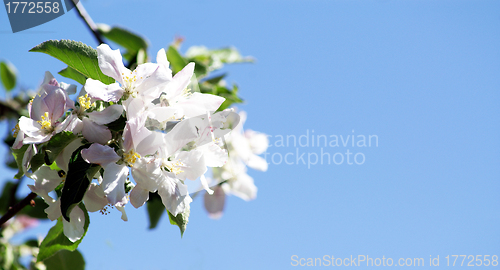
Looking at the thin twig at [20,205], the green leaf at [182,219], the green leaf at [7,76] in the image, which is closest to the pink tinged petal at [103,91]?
the green leaf at [182,219]

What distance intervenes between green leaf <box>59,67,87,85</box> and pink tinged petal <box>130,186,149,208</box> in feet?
1.35

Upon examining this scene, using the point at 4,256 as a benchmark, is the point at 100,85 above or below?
above

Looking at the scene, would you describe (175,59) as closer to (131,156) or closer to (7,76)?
(131,156)

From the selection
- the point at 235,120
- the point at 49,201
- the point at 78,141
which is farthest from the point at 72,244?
the point at 235,120

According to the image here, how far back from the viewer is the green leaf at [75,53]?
3.25 ft

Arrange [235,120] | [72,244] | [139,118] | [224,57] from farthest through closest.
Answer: [224,57] → [235,120] → [72,244] → [139,118]

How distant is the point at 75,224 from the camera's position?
1.01 meters

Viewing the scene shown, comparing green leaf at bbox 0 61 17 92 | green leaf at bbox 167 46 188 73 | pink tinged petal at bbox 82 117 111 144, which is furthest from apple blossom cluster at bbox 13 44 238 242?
green leaf at bbox 0 61 17 92

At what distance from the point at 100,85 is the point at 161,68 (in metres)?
0.14

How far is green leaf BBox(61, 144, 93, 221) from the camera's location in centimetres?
85

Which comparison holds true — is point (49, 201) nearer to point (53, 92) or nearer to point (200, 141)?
point (53, 92)

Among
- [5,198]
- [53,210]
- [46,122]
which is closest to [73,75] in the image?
[46,122]

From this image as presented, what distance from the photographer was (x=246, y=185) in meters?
1.95

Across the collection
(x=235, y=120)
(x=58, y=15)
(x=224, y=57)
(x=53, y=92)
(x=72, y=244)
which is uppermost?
(x=224, y=57)
